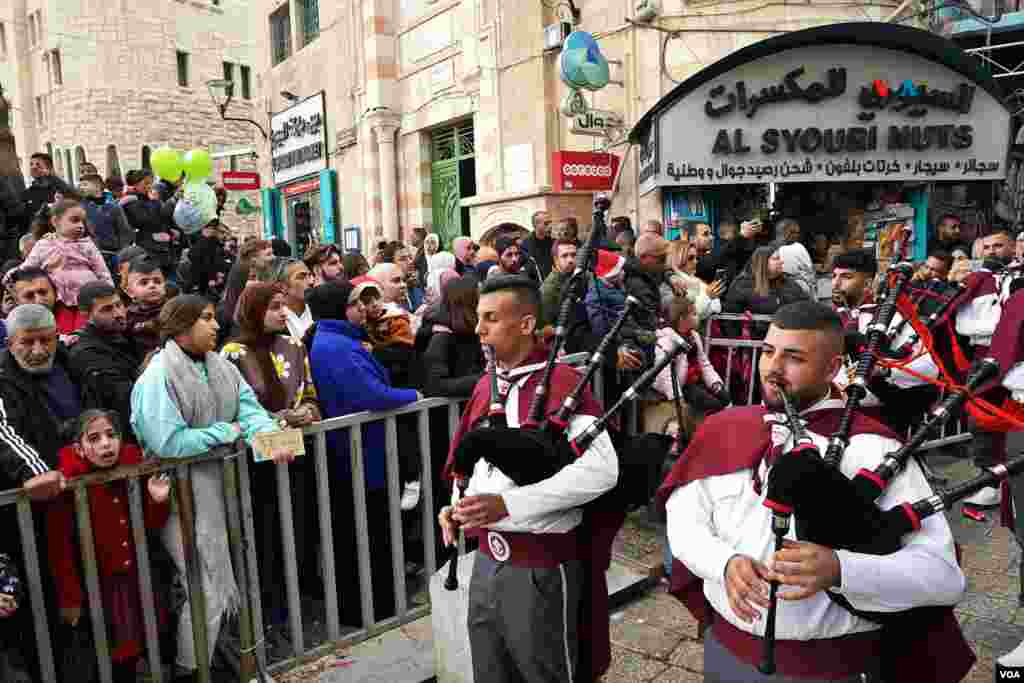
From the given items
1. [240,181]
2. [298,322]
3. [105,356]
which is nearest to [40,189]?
[298,322]

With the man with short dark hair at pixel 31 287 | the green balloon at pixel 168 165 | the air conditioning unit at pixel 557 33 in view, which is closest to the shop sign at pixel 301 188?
the green balloon at pixel 168 165

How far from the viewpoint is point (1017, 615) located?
3.88 metres

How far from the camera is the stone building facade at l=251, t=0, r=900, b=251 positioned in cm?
1123

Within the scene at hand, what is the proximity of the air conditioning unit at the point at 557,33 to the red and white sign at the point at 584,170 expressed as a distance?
6.67ft

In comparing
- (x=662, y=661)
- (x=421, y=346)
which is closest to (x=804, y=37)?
(x=421, y=346)

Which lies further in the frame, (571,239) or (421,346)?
(571,239)

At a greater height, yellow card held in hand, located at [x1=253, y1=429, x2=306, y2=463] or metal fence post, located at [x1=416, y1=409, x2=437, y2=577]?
yellow card held in hand, located at [x1=253, y1=429, x2=306, y2=463]

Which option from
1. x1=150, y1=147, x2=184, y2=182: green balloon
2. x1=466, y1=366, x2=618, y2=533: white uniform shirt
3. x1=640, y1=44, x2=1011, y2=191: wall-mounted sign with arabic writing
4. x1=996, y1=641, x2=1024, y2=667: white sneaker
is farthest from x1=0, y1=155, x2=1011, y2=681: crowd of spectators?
x1=150, y1=147, x2=184, y2=182: green balloon

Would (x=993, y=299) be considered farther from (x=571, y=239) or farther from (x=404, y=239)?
(x=404, y=239)

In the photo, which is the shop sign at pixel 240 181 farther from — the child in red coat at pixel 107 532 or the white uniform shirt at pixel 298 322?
the child in red coat at pixel 107 532

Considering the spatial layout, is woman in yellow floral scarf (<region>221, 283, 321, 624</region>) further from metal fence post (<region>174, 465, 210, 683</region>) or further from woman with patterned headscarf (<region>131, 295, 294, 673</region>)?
metal fence post (<region>174, 465, 210, 683</region>)

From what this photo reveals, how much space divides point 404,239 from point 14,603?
14149 millimetres

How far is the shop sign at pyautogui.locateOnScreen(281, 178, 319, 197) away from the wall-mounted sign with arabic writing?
1142cm

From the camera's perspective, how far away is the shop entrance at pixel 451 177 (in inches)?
593
